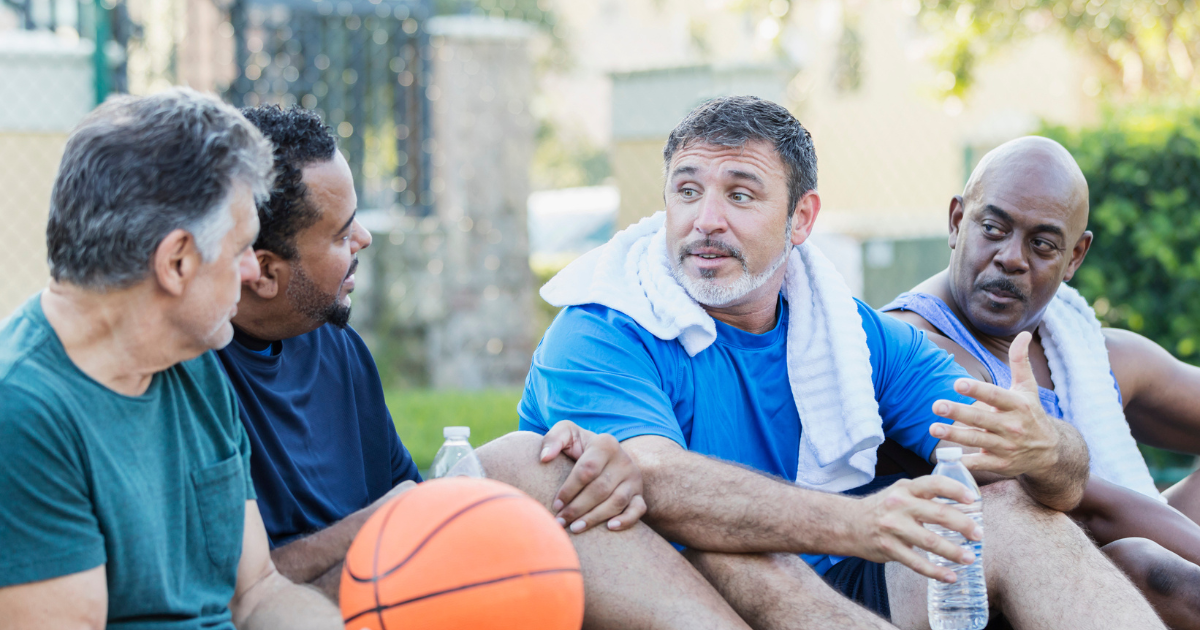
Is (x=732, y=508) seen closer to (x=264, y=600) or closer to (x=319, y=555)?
(x=319, y=555)

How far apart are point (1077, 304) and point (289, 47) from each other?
583 cm

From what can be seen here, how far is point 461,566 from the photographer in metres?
2.18

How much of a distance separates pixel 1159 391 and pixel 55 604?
384 centimetres

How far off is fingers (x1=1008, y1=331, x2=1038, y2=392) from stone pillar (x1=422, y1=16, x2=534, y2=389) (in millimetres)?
5661

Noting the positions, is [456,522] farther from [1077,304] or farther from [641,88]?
[641,88]

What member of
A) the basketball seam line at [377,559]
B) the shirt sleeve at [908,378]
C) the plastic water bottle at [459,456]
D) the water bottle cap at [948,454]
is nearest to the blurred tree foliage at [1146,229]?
the shirt sleeve at [908,378]

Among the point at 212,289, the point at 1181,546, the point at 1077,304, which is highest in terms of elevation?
the point at 212,289

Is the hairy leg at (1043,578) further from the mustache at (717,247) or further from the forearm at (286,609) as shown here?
the forearm at (286,609)

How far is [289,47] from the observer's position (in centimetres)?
774

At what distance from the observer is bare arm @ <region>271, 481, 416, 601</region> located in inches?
102

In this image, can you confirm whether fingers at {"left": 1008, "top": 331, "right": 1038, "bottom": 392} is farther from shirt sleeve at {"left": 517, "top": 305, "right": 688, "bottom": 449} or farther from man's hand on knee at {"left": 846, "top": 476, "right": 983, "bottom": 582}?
shirt sleeve at {"left": 517, "top": 305, "right": 688, "bottom": 449}

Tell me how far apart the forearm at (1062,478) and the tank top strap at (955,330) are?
2.30 ft

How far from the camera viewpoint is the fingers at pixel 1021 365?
299 centimetres

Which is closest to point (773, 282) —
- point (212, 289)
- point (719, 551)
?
point (719, 551)
